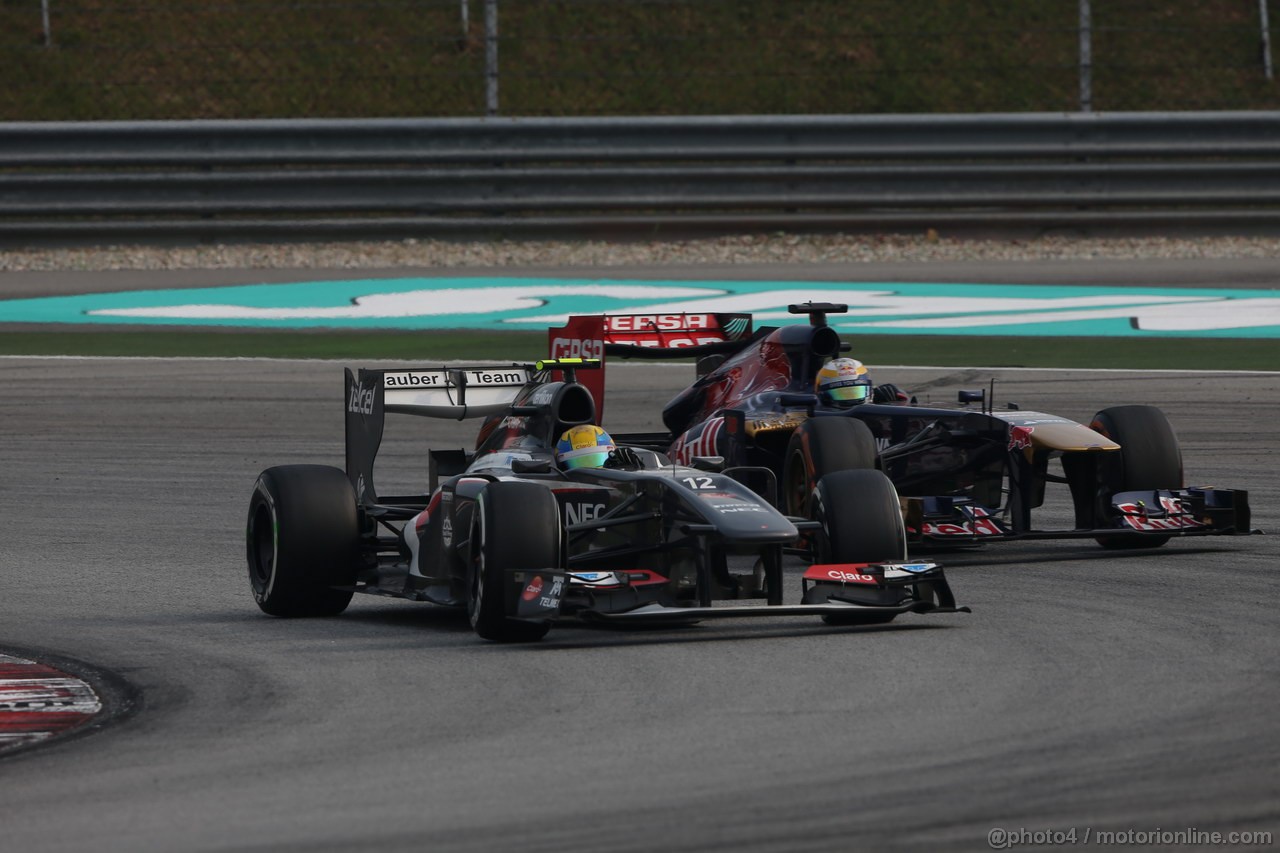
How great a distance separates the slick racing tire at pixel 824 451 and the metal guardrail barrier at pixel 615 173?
1176 cm

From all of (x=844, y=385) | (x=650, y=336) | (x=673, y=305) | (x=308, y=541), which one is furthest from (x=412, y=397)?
(x=673, y=305)

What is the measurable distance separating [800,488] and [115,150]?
43.3ft

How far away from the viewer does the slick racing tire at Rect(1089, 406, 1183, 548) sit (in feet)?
35.7

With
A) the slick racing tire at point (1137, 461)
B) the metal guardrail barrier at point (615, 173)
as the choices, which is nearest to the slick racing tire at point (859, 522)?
the slick racing tire at point (1137, 461)

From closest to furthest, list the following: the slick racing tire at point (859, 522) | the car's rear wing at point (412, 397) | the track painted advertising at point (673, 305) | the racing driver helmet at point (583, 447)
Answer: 1. the slick racing tire at point (859, 522)
2. the racing driver helmet at point (583, 447)
3. the car's rear wing at point (412, 397)
4. the track painted advertising at point (673, 305)

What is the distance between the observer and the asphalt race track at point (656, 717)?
217 inches

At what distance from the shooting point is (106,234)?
22578 mm

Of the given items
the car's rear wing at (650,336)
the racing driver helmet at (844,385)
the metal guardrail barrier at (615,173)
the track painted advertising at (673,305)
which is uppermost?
the metal guardrail barrier at (615,173)

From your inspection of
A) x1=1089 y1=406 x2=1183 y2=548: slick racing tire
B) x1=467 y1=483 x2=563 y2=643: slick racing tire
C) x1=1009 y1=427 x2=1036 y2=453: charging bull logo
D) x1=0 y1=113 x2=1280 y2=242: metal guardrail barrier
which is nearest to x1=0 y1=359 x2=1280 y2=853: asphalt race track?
x1=467 y1=483 x2=563 y2=643: slick racing tire

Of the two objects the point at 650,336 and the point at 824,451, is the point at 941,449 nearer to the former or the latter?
the point at 824,451

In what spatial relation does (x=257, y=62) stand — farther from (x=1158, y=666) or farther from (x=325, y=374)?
(x=1158, y=666)

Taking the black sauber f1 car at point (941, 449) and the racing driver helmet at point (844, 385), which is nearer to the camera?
the black sauber f1 car at point (941, 449)

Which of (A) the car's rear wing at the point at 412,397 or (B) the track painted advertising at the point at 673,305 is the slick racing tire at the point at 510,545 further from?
(B) the track painted advertising at the point at 673,305

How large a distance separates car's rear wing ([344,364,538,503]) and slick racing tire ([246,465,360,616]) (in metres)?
0.78
